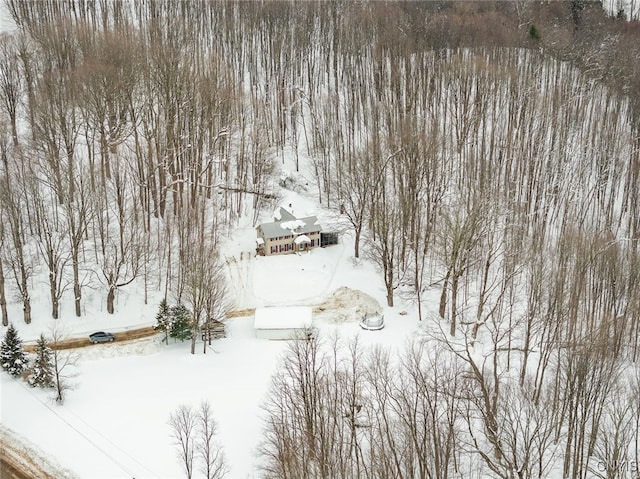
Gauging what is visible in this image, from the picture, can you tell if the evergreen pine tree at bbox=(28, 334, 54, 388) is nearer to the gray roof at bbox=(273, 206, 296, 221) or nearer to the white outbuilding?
the white outbuilding

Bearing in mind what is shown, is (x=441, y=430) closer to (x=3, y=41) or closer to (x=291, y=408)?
(x=291, y=408)

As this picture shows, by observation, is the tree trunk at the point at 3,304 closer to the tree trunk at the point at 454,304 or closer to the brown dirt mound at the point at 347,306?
the brown dirt mound at the point at 347,306

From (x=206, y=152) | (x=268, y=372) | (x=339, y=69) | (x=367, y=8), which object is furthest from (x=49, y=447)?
(x=367, y=8)

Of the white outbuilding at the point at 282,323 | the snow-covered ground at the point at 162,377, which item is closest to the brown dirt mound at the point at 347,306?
the snow-covered ground at the point at 162,377

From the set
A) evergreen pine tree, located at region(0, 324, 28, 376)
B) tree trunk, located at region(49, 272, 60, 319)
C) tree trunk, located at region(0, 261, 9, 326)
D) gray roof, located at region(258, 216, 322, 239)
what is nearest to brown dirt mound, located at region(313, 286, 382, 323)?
gray roof, located at region(258, 216, 322, 239)

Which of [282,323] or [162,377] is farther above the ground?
[282,323]

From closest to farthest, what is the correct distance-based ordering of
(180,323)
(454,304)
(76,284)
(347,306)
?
(180,323) < (454,304) < (76,284) < (347,306)

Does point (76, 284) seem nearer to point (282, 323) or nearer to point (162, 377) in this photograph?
→ point (162, 377)

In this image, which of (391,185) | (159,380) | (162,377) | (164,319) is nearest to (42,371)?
(159,380)
